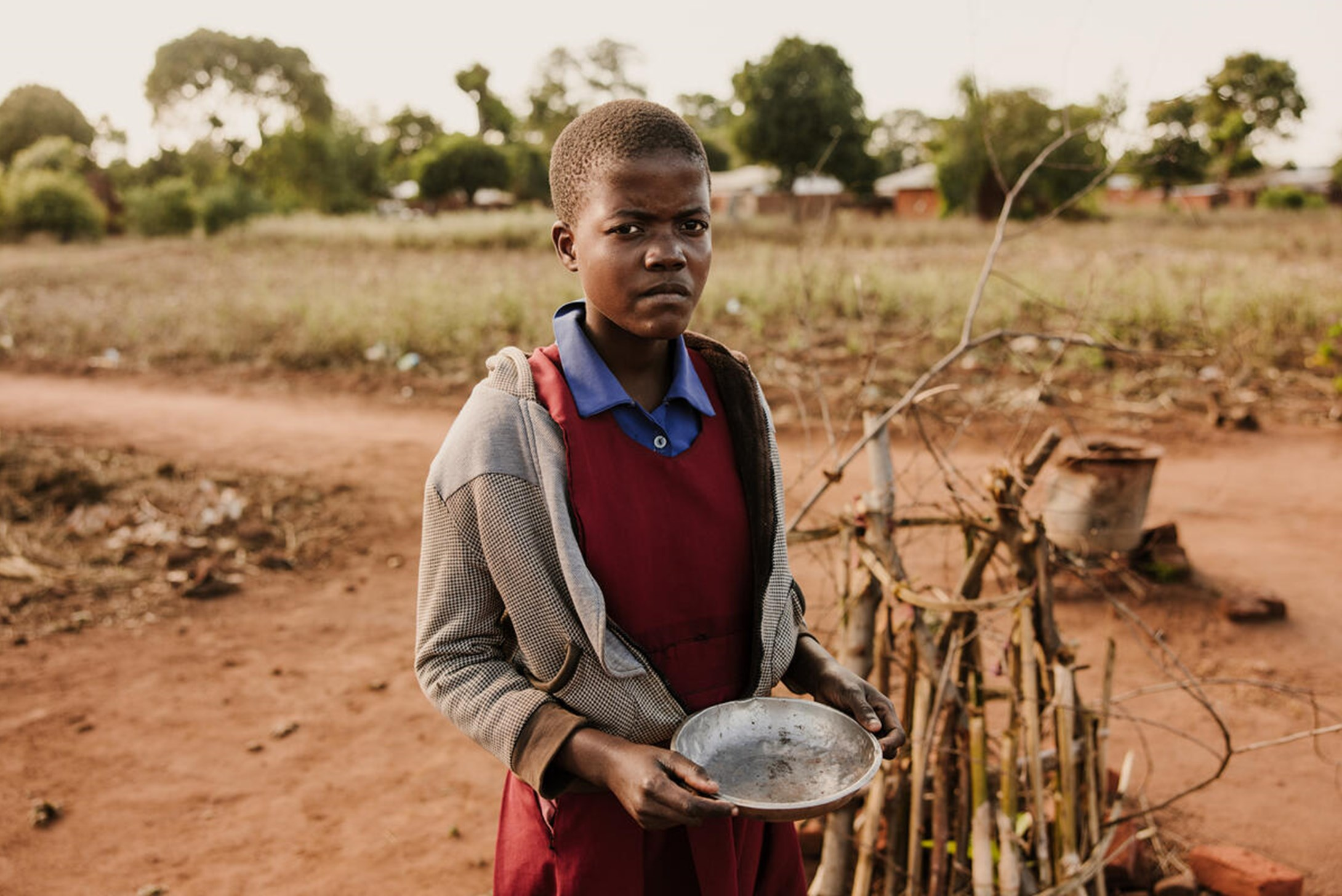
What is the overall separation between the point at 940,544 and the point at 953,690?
3.19m

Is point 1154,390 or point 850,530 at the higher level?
point 850,530

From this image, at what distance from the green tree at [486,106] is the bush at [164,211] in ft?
64.2

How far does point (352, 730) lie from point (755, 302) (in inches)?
314

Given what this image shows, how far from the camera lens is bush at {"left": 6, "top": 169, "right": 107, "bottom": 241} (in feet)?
80.3

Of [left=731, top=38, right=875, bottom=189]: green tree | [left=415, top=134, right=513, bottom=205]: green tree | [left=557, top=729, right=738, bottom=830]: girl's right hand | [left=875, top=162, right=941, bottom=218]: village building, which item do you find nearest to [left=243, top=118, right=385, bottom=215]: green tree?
[left=415, top=134, right=513, bottom=205]: green tree

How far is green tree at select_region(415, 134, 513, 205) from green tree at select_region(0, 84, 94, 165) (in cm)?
2000

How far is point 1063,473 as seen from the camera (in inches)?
190

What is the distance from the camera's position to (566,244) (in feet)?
4.37

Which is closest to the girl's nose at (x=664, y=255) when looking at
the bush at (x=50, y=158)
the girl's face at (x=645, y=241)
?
the girl's face at (x=645, y=241)

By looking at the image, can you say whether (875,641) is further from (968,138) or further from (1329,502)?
(968,138)

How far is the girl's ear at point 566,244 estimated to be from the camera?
4.31 ft

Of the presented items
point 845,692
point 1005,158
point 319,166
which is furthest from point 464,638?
point 319,166

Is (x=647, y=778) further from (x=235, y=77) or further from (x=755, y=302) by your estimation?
(x=235, y=77)

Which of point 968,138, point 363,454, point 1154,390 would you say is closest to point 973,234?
point 968,138
